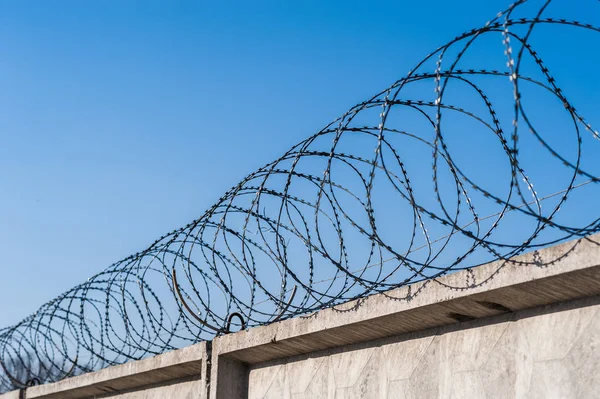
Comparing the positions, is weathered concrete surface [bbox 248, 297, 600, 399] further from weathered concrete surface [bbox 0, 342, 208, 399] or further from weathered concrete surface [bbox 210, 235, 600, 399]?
weathered concrete surface [bbox 0, 342, 208, 399]

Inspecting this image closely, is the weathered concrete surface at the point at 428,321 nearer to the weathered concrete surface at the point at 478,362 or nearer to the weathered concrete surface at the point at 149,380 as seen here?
the weathered concrete surface at the point at 478,362

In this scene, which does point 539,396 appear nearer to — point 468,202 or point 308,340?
point 468,202

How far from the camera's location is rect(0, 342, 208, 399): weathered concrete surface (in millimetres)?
9852

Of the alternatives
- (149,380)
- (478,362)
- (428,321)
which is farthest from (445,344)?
(149,380)

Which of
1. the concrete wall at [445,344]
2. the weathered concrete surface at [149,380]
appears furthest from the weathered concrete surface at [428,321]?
the weathered concrete surface at [149,380]

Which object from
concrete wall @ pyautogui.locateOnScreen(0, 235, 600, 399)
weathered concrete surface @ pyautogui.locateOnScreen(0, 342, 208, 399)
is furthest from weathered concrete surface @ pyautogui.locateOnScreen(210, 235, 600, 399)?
weathered concrete surface @ pyautogui.locateOnScreen(0, 342, 208, 399)

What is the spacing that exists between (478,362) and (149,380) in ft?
17.5

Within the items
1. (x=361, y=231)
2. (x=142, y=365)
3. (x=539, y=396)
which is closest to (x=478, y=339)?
(x=539, y=396)

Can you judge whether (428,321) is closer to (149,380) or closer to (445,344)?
(445,344)

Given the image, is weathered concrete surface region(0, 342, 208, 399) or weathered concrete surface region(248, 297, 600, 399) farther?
weathered concrete surface region(0, 342, 208, 399)

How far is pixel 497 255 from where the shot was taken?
6180 millimetres

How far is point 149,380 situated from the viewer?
11.0m

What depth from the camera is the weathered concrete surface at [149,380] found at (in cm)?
985

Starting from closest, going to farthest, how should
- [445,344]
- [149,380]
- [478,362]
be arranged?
[478,362]
[445,344]
[149,380]
